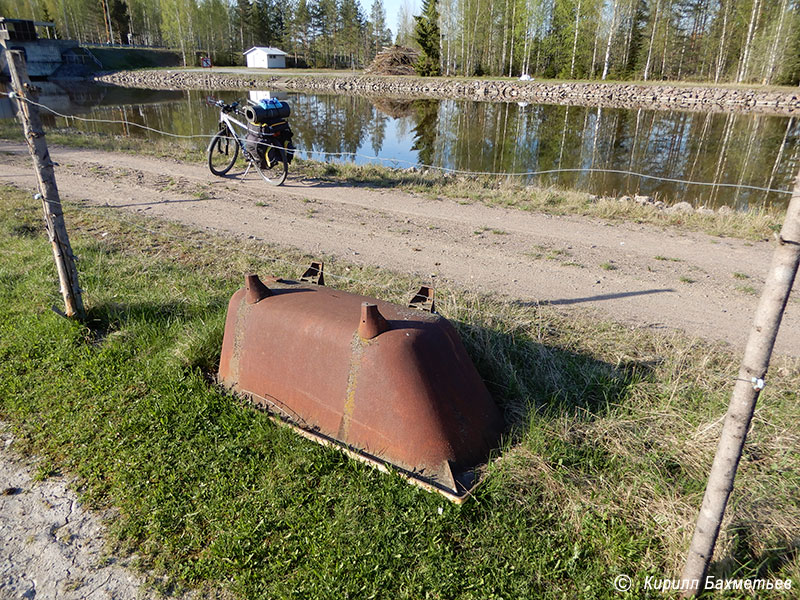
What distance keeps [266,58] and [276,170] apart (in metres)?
60.6

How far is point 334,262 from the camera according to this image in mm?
5941

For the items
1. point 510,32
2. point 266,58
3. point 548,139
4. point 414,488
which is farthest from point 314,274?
point 266,58

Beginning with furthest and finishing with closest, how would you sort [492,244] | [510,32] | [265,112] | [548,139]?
[510,32], [548,139], [265,112], [492,244]

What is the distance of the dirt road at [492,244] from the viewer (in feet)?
16.3

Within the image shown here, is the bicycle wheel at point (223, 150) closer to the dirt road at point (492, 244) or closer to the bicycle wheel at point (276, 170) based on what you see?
the dirt road at point (492, 244)

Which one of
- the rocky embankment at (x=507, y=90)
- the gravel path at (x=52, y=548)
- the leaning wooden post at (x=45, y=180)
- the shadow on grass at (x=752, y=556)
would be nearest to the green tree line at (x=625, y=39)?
the rocky embankment at (x=507, y=90)

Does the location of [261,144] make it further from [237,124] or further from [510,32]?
[510,32]

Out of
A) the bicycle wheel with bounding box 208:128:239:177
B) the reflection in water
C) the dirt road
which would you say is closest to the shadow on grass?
the dirt road

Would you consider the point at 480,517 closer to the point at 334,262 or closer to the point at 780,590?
the point at 780,590

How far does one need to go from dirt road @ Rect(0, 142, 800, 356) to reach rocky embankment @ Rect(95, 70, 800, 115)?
31150 millimetres

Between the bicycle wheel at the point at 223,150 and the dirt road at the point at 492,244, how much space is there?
0.27 meters

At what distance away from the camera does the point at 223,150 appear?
10.5 meters

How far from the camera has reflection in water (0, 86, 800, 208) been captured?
14.5m

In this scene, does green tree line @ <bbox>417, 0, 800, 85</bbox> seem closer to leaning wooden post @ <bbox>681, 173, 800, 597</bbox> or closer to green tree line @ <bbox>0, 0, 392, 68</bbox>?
green tree line @ <bbox>0, 0, 392, 68</bbox>
